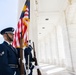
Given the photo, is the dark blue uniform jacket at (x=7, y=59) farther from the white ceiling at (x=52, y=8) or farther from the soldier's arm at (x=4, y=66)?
the white ceiling at (x=52, y=8)

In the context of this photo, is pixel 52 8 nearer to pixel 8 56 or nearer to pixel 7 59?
pixel 8 56

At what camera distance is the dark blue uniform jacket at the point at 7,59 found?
1.43 metres

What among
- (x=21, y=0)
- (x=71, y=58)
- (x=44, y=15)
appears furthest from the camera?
(x=44, y=15)

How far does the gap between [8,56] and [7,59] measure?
0.37 feet

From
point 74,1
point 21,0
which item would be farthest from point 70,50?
point 21,0

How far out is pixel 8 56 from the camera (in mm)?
1606

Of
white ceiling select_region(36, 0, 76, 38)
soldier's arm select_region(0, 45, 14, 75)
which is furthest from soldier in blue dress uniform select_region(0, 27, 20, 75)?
white ceiling select_region(36, 0, 76, 38)

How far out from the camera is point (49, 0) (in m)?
6.00

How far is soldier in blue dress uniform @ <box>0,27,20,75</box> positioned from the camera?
143 cm

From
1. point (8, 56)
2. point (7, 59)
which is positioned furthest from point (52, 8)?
point (7, 59)

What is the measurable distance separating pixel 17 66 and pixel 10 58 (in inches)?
5.9

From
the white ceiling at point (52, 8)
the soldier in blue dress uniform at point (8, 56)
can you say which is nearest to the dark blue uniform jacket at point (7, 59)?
the soldier in blue dress uniform at point (8, 56)

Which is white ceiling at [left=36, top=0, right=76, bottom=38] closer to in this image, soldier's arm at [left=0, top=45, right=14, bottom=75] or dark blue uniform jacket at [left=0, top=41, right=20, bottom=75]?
dark blue uniform jacket at [left=0, top=41, right=20, bottom=75]

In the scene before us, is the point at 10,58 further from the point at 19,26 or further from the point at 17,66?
the point at 19,26
